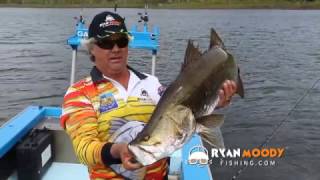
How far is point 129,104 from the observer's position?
11.7 feet

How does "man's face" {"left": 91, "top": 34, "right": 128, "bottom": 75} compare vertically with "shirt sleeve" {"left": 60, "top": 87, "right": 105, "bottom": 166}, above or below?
above

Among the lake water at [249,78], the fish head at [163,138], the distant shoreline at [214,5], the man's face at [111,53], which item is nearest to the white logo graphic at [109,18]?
the man's face at [111,53]

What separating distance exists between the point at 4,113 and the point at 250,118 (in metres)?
9.20

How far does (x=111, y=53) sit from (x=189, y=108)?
0.85m

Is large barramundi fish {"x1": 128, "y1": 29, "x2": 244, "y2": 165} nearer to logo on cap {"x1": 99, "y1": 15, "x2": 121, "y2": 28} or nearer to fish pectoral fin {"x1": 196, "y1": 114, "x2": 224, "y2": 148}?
fish pectoral fin {"x1": 196, "y1": 114, "x2": 224, "y2": 148}

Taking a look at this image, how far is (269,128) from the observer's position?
1494cm

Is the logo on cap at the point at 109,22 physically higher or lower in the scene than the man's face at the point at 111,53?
higher

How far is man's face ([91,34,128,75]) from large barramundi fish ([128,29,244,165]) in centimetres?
55

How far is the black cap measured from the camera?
3445mm

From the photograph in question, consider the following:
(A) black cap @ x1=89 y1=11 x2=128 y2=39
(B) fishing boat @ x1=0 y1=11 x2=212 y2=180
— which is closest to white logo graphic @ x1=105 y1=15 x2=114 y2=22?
(A) black cap @ x1=89 y1=11 x2=128 y2=39

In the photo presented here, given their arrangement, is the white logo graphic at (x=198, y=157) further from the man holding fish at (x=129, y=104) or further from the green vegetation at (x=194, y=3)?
the green vegetation at (x=194, y=3)

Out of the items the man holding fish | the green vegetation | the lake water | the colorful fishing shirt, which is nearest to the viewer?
the man holding fish

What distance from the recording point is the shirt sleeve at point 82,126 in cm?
323

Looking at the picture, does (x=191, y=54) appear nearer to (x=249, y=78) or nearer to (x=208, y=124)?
(x=208, y=124)
